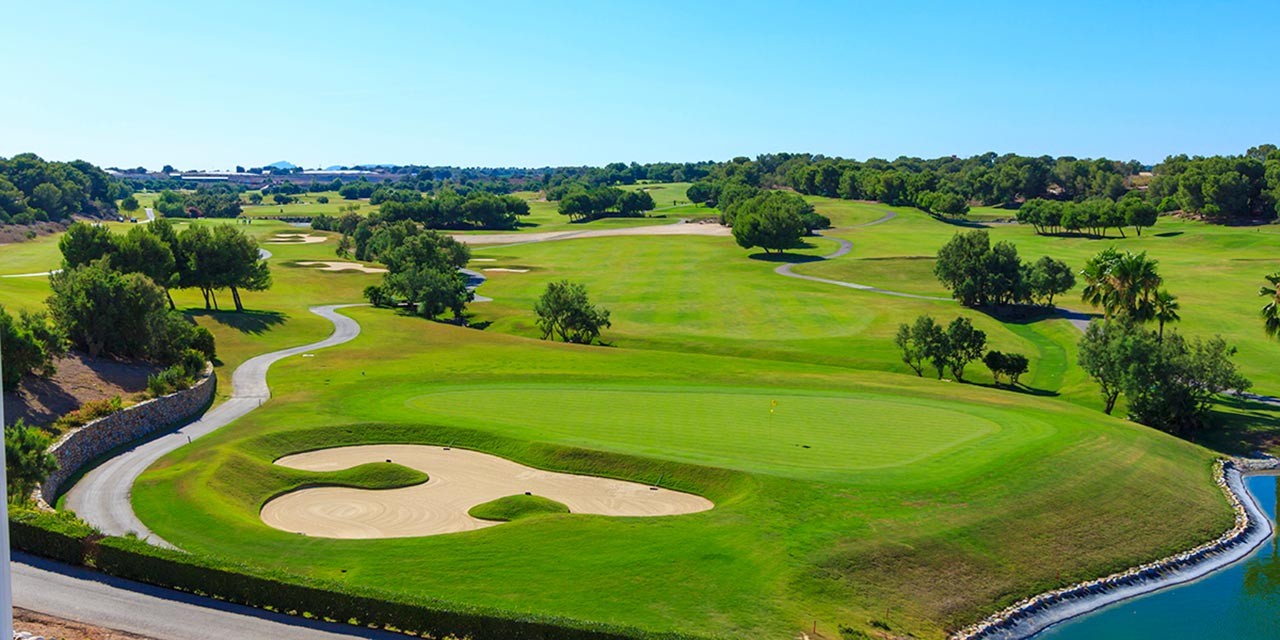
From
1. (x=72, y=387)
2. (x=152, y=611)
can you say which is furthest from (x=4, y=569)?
(x=72, y=387)

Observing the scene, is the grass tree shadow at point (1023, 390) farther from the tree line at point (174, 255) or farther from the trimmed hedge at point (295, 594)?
the tree line at point (174, 255)

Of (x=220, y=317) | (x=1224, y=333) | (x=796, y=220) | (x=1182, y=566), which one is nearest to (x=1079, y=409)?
(x=1182, y=566)

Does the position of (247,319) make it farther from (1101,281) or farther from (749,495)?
(1101,281)

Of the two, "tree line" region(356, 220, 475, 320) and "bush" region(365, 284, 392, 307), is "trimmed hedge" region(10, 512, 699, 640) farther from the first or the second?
"bush" region(365, 284, 392, 307)

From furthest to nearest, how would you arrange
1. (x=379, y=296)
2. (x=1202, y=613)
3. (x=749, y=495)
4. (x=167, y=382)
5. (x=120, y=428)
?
(x=379, y=296) < (x=167, y=382) < (x=120, y=428) < (x=749, y=495) < (x=1202, y=613)

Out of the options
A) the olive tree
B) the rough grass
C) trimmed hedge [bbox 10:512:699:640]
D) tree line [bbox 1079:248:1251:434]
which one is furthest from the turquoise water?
the olive tree

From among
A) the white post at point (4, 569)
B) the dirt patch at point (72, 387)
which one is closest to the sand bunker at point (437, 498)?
the dirt patch at point (72, 387)

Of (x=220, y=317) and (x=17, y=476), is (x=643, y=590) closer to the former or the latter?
(x=17, y=476)
